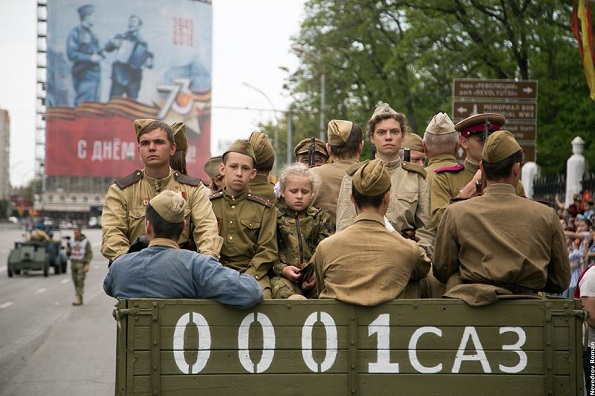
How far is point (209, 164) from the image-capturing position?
8.38 metres

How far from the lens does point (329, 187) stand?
7527 millimetres

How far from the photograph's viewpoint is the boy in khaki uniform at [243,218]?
6703mm

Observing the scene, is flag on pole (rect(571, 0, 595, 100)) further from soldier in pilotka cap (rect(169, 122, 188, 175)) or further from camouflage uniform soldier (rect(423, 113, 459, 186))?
soldier in pilotka cap (rect(169, 122, 188, 175))

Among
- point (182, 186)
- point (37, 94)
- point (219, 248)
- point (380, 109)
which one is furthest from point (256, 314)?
point (37, 94)

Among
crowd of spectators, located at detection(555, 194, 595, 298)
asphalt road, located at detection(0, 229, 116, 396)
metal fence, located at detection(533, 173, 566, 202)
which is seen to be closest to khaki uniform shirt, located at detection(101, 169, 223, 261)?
asphalt road, located at detection(0, 229, 116, 396)

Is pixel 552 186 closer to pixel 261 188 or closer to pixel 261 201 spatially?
pixel 261 188

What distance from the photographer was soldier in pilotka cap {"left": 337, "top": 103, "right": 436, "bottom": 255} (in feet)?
22.3

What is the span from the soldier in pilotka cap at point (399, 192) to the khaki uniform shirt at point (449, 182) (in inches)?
2.4

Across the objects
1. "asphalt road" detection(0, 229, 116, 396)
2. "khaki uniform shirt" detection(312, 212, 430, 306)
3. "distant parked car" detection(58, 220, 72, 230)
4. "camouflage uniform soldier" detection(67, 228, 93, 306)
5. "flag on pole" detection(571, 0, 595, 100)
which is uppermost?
"flag on pole" detection(571, 0, 595, 100)

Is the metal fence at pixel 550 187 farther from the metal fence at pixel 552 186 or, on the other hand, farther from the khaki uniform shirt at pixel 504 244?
the khaki uniform shirt at pixel 504 244

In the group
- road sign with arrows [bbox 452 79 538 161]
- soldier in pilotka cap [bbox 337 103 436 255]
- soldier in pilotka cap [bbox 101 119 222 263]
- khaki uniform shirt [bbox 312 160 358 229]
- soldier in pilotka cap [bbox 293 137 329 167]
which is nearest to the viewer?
soldier in pilotka cap [bbox 101 119 222 263]

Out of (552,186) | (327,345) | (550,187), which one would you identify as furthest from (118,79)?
(327,345)

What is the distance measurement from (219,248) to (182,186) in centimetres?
63

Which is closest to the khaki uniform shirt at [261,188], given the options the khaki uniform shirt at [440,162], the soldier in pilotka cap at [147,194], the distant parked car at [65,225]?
the soldier in pilotka cap at [147,194]
